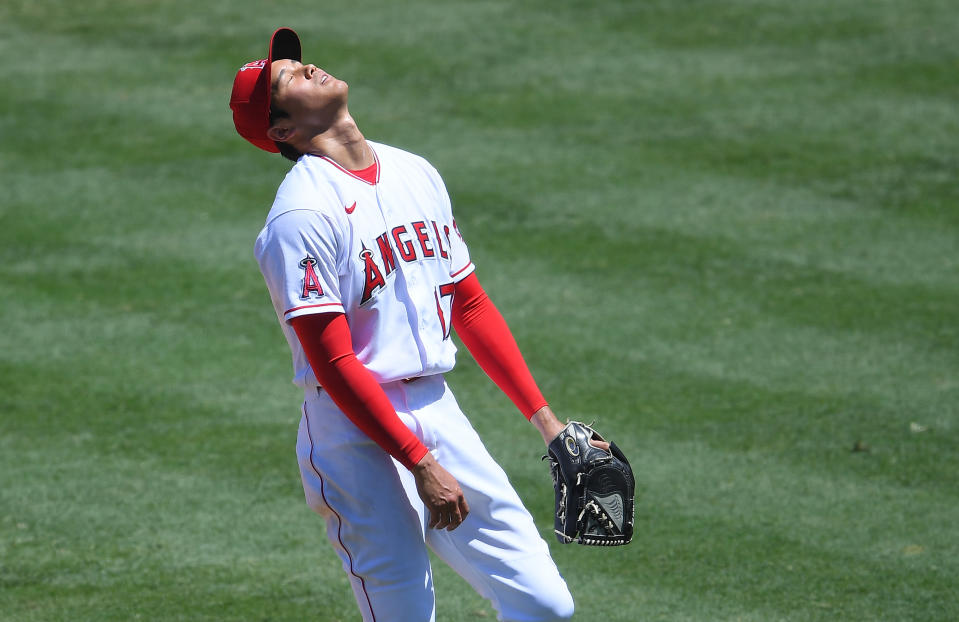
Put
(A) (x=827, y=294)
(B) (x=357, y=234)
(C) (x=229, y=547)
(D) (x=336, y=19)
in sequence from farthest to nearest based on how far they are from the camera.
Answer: (D) (x=336, y=19)
(A) (x=827, y=294)
(C) (x=229, y=547)
(B) (x=357, y=234)

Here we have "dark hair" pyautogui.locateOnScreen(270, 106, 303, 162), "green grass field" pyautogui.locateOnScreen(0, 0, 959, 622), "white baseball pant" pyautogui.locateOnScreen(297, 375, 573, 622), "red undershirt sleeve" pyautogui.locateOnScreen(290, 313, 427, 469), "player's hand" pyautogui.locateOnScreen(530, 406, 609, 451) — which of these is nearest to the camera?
"red undershirt sleeve" pyautogui.locateOnScreen(290, 313, 427, 469)

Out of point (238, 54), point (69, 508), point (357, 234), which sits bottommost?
point (69, 508)

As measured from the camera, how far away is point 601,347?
22.7 feet

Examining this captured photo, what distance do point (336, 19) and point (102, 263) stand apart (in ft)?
17.7

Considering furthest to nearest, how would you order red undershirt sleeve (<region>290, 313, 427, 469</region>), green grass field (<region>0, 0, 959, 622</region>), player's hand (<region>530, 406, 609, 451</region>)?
green grass field (<region>0, 0, 959, 622</region>), player's hand (<region>530, 406, 609, 451</region>), red undershirt sleeve (<region>290, 313, 427, 469</region>)

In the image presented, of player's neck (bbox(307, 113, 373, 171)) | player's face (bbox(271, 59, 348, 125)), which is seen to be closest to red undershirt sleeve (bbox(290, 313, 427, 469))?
player's neck (bbox(307, 113, 373, 171))

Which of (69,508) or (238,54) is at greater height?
(238,54)

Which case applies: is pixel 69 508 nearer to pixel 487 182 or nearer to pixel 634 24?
pixel 487 182

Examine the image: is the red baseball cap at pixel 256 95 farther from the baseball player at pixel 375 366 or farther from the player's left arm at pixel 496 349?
the player's left arm at pixel 496 349

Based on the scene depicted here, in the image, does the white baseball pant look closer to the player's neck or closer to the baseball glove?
the baseball glove

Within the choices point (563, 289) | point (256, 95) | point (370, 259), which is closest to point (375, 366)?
point (370, 259)

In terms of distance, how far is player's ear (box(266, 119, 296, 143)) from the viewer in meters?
3.34

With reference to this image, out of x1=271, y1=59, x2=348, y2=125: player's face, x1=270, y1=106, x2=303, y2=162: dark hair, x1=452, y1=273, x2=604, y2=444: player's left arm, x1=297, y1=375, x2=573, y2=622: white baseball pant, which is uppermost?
x1=271, y1=59, x2=348, y2=125: player's face

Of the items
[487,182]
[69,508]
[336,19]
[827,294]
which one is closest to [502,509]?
[69,508]
